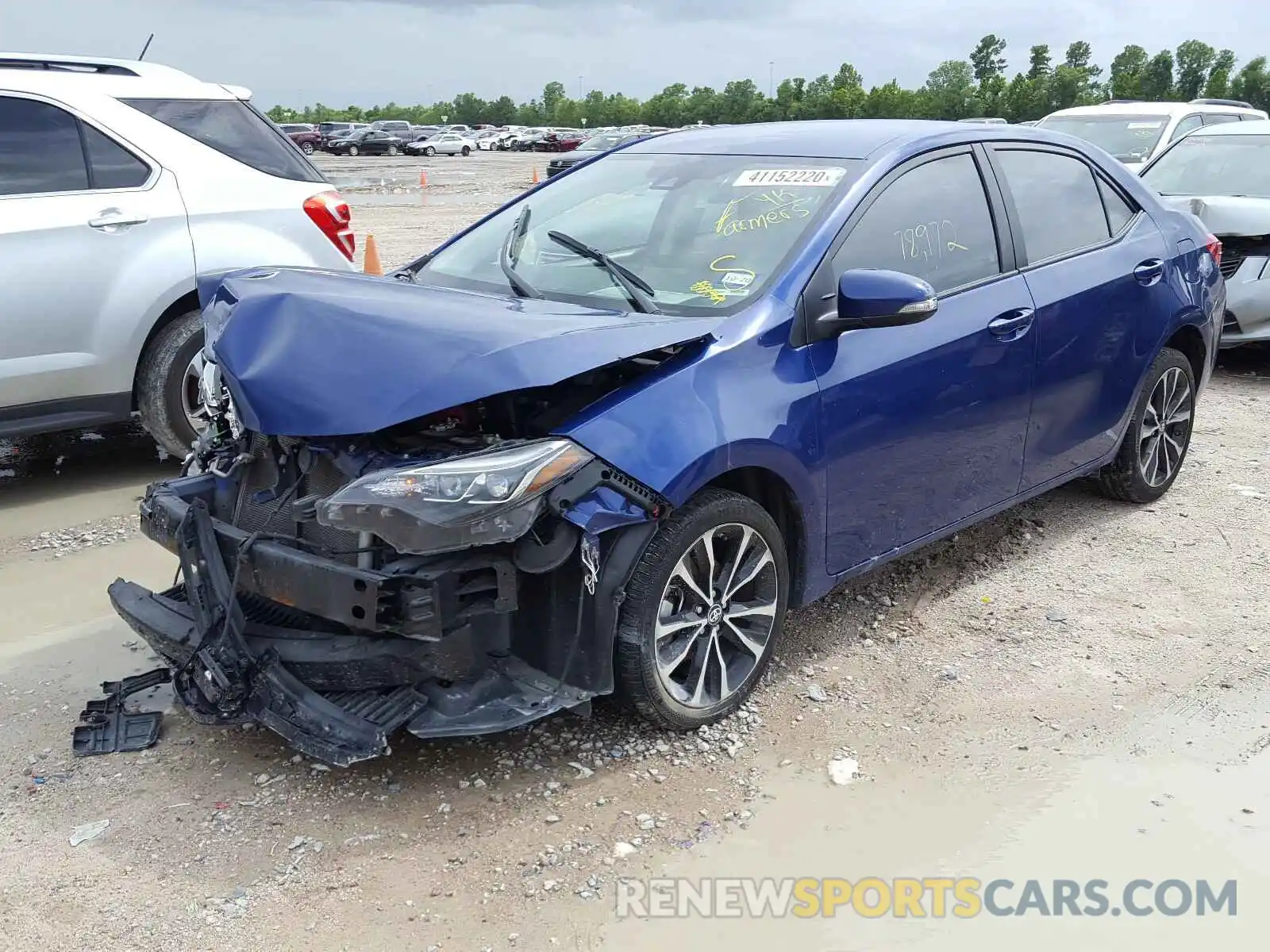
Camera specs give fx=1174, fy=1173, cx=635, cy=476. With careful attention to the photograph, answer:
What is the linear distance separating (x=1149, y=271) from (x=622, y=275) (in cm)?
259

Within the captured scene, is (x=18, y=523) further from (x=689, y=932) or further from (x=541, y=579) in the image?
(x=689, y=932)

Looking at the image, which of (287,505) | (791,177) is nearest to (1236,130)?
(791,177)

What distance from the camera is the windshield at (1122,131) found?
12969 millimetres

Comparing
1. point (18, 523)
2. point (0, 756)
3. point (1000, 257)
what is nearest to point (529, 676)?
point (0, 756)

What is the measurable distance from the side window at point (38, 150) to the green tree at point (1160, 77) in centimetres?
7342

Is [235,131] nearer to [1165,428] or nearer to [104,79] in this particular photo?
[104,79]

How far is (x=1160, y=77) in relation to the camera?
6912 cm

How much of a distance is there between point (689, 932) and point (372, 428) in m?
1.45

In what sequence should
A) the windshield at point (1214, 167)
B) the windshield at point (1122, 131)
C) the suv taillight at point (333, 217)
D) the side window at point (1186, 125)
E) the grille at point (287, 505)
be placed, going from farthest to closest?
the side window at point (1186, 125) < the windshield at point (1122, 131) < the windshield at point (1214, 167) < the suv taillight at point (333, 217) < the grille at point (287, 505)

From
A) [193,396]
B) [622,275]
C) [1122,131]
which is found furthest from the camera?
[1122,131]

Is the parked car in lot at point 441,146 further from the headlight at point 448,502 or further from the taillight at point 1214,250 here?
the headlight at point 448,502

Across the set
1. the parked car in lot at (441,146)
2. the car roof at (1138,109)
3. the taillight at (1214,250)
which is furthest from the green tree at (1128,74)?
the taillight at (1214,250)

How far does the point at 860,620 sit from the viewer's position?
446 cm

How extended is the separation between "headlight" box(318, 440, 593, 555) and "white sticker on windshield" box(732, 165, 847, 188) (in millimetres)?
1619
